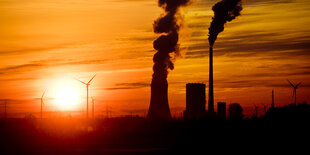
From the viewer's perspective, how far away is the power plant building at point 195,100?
13562 centimetres

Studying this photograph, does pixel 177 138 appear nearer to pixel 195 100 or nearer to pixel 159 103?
pixel 159 103

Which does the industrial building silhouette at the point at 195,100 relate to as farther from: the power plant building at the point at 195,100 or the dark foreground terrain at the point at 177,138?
the dark foreground terrain at the point at 177,138

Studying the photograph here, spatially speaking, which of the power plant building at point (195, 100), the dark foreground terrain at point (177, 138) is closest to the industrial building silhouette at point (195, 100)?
the power plant building at point (195, 100)

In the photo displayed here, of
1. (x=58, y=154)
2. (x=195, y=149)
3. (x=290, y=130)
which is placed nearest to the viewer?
(x=58, y=154)

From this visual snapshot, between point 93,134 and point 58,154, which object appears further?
point 93,134

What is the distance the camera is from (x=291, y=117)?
93000mm

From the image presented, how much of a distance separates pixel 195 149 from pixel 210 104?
63834mm

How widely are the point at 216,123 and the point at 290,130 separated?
23.5 m

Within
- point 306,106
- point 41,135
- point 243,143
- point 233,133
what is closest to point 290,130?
point 233,133

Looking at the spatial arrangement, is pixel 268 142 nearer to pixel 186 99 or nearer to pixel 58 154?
pixel 58 154

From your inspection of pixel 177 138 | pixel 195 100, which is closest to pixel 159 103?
pixel 195 100

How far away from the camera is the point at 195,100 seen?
13600cm

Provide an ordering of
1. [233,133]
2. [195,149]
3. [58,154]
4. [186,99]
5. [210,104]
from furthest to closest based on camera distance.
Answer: [186,99]
[210,104]
[233,133]
[195,149]
[58,154]

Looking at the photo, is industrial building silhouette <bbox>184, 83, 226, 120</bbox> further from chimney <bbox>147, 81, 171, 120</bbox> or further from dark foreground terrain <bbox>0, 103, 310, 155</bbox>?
dark foreground terrain <bbox>0, 103, 310, 155</bbox>
